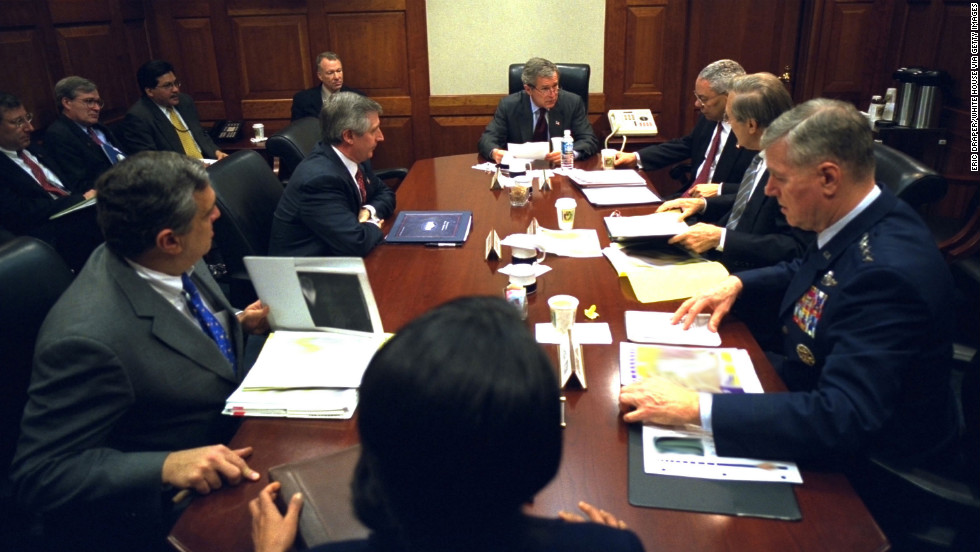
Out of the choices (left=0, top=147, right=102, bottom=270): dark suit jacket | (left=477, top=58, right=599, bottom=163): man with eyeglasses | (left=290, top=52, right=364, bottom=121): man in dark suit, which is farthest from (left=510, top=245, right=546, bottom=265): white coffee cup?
(left=290, top=52, right=364, bottom=121): man in dark suit

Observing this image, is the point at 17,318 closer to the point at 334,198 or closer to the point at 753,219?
the point at 334,198

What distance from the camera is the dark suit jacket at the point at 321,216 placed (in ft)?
7.97

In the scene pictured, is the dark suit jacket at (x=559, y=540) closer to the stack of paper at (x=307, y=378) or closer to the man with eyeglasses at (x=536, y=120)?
the stack of paper at (x=307, y=378)

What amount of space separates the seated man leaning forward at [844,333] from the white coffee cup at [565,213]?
0.93 meters

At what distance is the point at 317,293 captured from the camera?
1.63 meters

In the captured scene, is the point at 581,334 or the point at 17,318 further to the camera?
the point at 581,334

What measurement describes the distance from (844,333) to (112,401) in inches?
→ 54.9

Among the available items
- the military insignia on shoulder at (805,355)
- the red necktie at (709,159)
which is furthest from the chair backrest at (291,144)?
the military insignia on shoulder at (805,355)

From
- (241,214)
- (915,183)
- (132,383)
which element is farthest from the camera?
(241,214)

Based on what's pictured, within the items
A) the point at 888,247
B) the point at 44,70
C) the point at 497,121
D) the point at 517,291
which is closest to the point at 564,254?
the point at 517,291

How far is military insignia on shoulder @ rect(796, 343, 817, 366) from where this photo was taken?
1537mm

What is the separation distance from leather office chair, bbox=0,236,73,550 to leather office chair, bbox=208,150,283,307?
872 mm

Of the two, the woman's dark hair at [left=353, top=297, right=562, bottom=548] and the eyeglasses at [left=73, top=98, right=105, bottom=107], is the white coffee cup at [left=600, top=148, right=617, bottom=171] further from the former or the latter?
the woman's dark hair at [left=353, top=297, right=562, bottom=548]

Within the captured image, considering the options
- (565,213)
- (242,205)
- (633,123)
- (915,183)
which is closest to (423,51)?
(633,123)
